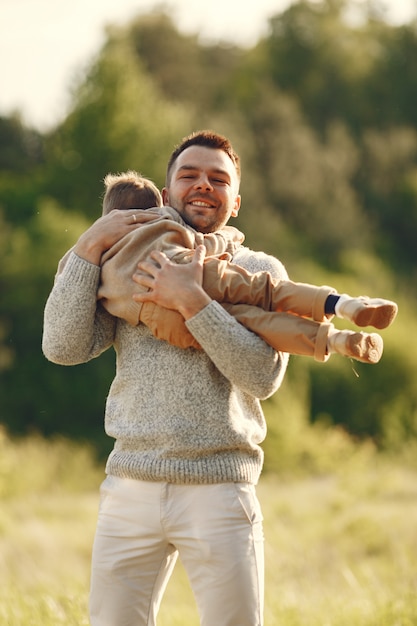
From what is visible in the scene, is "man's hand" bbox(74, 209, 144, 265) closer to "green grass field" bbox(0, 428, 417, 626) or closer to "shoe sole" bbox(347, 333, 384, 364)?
"shoe sole" bbox(347, 333, 384, 364)

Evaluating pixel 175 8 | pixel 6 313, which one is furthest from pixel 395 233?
pixel 6 313

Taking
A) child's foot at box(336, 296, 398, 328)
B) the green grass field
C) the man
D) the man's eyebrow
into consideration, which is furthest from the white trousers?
the green grass field

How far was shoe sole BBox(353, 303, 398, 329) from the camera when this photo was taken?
2.38 meters

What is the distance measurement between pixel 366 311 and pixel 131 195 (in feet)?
2.77

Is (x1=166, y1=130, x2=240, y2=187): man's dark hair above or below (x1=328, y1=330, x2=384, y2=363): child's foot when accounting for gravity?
above

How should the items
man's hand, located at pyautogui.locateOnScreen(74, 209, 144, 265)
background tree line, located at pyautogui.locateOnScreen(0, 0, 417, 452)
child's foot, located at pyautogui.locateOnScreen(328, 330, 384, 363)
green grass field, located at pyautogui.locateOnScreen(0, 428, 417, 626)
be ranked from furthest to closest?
1. background tree line, located at pyautogui.locateOnScreen(0, 0, 417, 452)
2. green grass field, located at pyautogui.locateOnScreen(0, 428, 417, 626)
3. man's hand, located at pyautogui.locateOnScreen(74, 209, 144, 265)
4. child's foot, located at pyautogui.locateOnScreen(328, 330, 384, 363)

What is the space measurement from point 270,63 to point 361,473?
703 inches

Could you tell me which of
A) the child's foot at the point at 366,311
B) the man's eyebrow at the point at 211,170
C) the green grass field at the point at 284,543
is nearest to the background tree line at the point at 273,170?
the green grass field at the point at 284,543

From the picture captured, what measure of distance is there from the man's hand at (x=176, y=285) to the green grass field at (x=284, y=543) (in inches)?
61.2

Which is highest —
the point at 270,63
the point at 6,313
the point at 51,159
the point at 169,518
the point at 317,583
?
the point at 270,63

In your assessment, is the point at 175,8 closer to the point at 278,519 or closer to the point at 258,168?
the point at 258,168

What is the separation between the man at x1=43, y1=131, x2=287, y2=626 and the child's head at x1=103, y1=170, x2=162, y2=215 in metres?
0.20

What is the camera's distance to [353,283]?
70.1 ft

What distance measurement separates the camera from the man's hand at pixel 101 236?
8.55 feet
